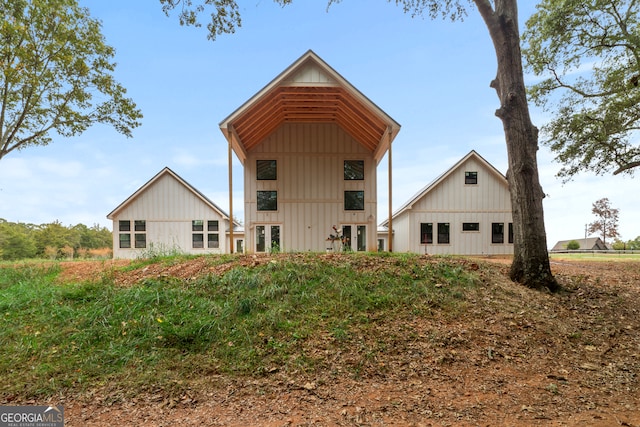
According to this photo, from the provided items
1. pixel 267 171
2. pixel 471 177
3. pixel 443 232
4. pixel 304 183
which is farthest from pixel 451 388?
pixel 471 177

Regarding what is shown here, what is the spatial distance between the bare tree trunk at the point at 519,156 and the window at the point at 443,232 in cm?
1239

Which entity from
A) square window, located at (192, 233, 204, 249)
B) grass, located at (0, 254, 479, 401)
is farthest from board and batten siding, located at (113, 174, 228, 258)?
grass, located at (0, 254, 479, 401)

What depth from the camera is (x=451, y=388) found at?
10.8 ft

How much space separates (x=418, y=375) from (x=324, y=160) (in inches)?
453

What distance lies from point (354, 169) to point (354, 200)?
138cm

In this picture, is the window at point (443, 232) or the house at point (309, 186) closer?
the house at point (309, 186)

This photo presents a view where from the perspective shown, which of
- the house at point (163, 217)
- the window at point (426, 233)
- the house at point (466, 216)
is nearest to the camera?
the house at point (466, 216)

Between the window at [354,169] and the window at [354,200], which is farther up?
the window at [354,169]

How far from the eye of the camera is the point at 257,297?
16.7 feet

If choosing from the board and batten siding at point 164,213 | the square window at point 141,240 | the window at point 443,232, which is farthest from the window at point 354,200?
the square window at point 141,240

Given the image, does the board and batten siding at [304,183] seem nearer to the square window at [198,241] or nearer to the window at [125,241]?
the square window at [198,241]

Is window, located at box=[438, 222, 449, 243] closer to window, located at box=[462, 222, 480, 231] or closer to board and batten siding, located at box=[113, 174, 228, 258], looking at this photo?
window, located at box=[462, 222, 480, 231]

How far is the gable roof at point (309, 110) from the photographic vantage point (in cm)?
1064

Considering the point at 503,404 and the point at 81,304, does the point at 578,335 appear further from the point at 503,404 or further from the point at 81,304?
the point at 81,304
